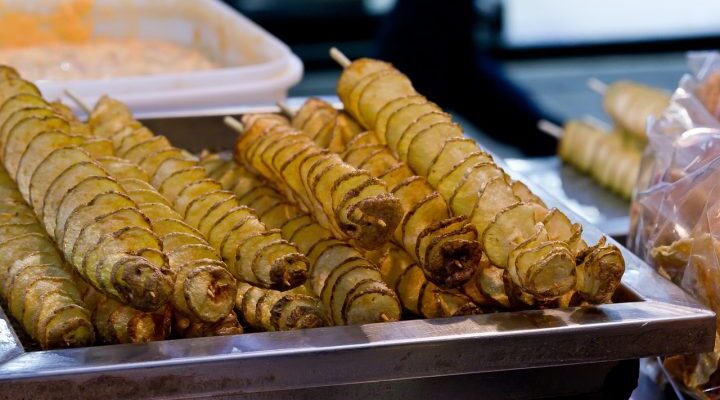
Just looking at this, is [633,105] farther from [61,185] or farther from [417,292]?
[61,185]

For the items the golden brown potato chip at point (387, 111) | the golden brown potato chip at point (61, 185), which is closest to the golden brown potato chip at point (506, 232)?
the golden brown potato chip at point (387, 111)

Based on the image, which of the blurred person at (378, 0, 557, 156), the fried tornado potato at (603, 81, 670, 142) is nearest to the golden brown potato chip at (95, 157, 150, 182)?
the fried tornado potato at (603, 81, 670, 142)

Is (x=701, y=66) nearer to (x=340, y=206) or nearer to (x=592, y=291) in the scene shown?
(x=592, y=291)

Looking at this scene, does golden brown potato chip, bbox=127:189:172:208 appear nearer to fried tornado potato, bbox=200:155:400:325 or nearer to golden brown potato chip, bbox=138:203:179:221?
golden brown potato chip, bbox=138:203:179:221

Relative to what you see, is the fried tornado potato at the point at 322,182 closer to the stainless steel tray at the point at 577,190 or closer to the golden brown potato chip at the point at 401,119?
the golden brown potato chip at the point at 401,119

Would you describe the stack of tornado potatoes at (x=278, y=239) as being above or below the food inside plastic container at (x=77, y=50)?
above

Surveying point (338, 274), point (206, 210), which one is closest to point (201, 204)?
point (206, 210)
